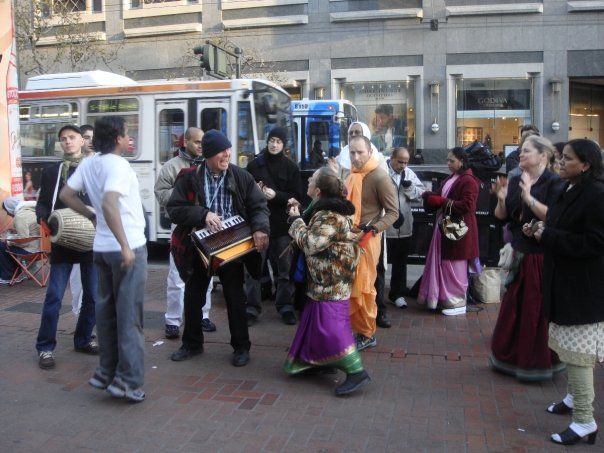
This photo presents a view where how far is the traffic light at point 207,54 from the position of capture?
11.3 metres

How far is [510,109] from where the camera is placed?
2266 cm

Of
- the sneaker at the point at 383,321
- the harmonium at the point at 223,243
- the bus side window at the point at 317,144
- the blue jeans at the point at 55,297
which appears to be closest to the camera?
the harmonium at the point at 223,243

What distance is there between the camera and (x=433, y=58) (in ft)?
75.3

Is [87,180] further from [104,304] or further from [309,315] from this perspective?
[309,315]

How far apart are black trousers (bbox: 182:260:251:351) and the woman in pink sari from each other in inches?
98.7

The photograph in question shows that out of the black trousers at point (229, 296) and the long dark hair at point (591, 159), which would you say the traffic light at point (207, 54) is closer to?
the black trousers at point (229, 296)

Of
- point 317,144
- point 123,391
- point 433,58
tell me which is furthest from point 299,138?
point 123,391

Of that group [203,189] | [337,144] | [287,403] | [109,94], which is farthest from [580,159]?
[337,144]

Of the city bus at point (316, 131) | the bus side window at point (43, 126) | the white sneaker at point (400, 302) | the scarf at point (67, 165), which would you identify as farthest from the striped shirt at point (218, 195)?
the city bus at point (316, 131)

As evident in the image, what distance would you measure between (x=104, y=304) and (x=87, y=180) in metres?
0.88

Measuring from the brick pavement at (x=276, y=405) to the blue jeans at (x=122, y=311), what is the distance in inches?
11.6

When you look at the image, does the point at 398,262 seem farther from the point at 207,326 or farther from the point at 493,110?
the point at 493,110

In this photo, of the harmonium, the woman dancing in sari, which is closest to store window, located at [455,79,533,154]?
the harmonium

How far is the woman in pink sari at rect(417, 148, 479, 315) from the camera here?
6.98 m
